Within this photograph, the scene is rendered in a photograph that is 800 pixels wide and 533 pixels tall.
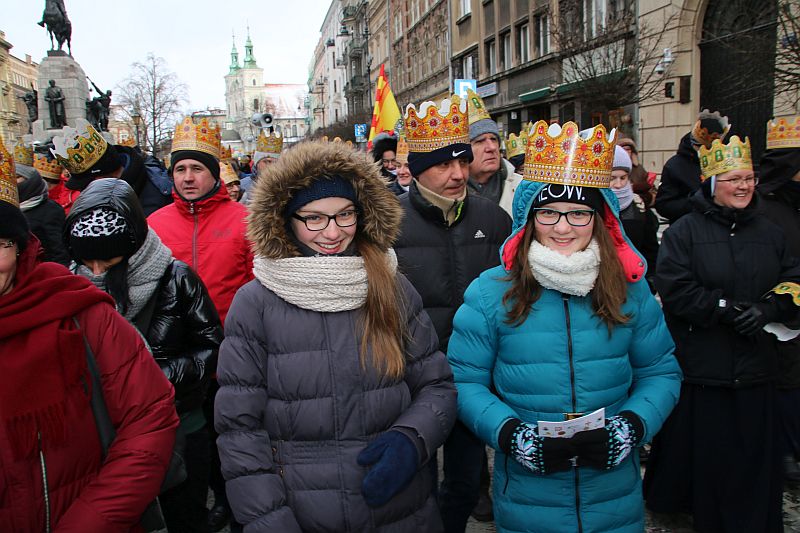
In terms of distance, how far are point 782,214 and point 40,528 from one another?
14.5 ft

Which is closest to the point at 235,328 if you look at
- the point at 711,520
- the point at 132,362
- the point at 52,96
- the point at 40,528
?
the point at 132,362

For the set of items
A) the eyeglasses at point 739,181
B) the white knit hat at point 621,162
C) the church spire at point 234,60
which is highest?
the church spire at point 234,60

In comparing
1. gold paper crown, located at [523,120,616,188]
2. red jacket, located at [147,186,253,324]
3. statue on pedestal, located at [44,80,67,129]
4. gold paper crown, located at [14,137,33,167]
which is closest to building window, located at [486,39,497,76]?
statue on pedestal, located at [44,80,67,129]

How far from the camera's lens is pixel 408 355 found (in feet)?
7.65

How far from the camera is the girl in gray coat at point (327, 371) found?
6.68ft

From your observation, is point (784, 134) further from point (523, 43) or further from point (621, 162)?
point (523, 43)

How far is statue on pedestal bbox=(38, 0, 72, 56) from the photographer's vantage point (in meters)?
20.1

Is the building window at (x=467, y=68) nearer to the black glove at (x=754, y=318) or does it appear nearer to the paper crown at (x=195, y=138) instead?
the paper crown at (x=195, y=138)

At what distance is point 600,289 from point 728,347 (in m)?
1.44

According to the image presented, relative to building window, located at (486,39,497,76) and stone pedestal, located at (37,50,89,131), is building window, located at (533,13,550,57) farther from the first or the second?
stone pedestal, located at (37,50,89,131)

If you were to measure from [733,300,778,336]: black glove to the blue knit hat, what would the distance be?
7.42 ft

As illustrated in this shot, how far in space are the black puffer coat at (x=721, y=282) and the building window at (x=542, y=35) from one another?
20.4 meters

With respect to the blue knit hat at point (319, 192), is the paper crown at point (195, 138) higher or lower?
higher

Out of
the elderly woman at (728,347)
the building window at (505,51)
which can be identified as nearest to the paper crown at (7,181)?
the elderly woman at (728,347)
